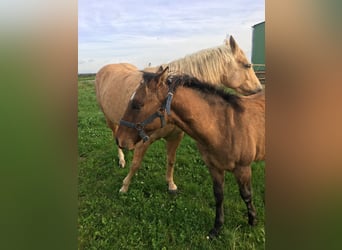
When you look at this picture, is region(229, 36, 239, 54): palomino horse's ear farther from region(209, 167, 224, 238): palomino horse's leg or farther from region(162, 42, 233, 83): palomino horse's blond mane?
region(209, 167, 224, 238): palomino horse's leg

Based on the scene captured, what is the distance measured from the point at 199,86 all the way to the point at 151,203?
43.2 inches

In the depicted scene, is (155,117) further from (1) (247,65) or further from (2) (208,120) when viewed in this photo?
(1) (247,65)

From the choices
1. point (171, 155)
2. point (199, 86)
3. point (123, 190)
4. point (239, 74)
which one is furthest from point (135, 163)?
point (239, 74)

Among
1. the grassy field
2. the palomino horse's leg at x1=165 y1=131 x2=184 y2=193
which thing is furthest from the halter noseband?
the palomino horse's leg at x1=165 y1=131 x2=184 y2=193

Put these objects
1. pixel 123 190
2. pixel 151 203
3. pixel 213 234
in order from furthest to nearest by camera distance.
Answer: pixel 123 190 → pixel 151 203 → pixel 213 234

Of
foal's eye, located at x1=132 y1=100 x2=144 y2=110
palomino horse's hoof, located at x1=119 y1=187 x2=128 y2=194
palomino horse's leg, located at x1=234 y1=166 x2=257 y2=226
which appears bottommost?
palomino horse's hoof, located at x1=119 y1=187 x2=128 y2=194

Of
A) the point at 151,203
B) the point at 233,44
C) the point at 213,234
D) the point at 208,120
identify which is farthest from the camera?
the point at 151,203

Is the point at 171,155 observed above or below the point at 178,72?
below

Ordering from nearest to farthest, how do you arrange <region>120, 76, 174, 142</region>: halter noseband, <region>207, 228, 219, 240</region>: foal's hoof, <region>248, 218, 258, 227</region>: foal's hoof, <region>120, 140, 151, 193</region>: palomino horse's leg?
<region>120, 76, 174, 142</region>: halter noseband < <region>248, 218, 258, 227</region>: foal's hoof < <region>207, 228, 219, 240</region>: foal's hoof < <region>120, 140, 151, 193</region>: palomino horse's leg

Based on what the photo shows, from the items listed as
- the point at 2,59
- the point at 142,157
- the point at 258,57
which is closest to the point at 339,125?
the point at 258,57

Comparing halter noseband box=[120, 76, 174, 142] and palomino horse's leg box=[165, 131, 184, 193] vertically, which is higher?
halter noseband box=[120, 76, 174, 142]

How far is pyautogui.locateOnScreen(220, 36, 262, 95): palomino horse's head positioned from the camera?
1737 millimetres

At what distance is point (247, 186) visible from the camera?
6.24 feet

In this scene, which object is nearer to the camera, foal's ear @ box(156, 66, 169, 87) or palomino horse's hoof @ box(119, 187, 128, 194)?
foal's ear @ box(156, 66, 169, 87)
